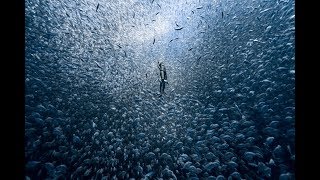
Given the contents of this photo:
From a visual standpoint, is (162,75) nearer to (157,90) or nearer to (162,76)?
(162,76)

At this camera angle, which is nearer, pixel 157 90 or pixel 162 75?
pixel 157 90

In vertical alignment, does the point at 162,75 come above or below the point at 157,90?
above

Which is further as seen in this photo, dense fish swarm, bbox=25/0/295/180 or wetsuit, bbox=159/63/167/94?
wetsuit, bbox=159/63/167/94

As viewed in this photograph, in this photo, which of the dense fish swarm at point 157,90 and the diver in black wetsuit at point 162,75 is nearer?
the dense fish swarm at point 157,90

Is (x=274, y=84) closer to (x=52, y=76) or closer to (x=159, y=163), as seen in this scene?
(x=159, y=163)

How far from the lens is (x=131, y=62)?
7.22 ft

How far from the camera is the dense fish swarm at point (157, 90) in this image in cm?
118

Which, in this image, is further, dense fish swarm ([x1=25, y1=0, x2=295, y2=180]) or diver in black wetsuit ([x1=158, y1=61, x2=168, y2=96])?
diver in black wetsuit ([x1=158, y1=61, x2=168, y2=96])

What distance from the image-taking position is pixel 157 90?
2082 mm

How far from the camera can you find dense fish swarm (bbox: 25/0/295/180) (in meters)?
1.18

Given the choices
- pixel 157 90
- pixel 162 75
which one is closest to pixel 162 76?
pixel 162 75
